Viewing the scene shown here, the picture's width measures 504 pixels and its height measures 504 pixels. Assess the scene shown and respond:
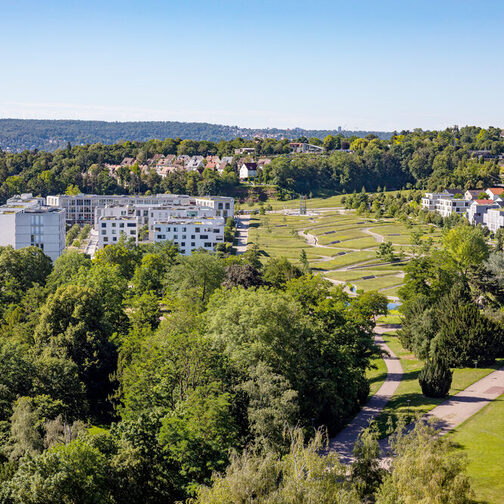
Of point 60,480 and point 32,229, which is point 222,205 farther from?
point 60,480

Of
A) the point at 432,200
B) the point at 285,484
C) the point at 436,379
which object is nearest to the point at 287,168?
the point at 432,200

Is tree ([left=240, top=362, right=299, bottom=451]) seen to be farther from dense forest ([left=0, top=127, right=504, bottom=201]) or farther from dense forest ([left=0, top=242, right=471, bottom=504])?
dense forest ([left=0, top=127, right=504, bottom=201])

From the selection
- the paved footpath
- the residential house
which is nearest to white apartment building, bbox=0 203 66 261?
the paved footpath

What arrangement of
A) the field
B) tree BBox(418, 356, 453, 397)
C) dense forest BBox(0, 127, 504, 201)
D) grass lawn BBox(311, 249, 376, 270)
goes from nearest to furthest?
tree BBox(418, 356, 453, 397) → the field → grass lawn BBox(311, 249, 376, 270) → dense forest BBox(0, 127, 504, 201)

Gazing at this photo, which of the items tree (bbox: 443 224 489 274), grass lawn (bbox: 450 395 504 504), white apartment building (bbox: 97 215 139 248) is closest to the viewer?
grass lawn (bbox: 450 395 504 504)

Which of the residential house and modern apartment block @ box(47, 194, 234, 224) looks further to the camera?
the residential house
